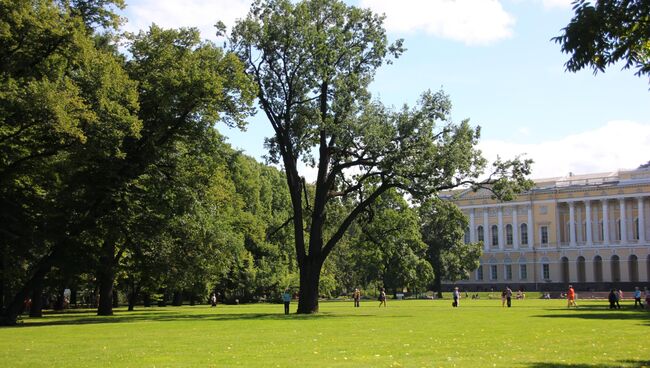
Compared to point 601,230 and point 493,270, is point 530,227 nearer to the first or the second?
point 493,270

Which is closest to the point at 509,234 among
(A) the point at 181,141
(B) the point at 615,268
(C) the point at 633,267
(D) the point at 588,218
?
(D) the point at 588,218

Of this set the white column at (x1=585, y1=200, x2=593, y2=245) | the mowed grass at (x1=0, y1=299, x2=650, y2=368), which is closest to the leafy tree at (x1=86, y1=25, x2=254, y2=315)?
the mowed grass at (x1=0, y1=299, x2=650, y2=368)

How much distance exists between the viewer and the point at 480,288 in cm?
11962

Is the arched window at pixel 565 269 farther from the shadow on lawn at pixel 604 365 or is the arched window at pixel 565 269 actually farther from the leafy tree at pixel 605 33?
the leafy tree at pixel 605 33

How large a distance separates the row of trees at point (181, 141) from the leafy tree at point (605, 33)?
65.6 feet

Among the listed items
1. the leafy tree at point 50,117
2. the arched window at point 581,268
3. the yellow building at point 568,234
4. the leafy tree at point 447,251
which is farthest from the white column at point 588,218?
the leafy tree at point 50,117

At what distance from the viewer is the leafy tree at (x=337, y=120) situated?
36.5m

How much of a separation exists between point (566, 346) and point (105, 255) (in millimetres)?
30188

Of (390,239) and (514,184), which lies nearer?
(514,184)

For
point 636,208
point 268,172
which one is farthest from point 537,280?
point 268,172

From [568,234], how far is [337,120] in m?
→ 88.3

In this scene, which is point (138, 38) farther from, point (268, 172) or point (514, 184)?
point (268, 172)

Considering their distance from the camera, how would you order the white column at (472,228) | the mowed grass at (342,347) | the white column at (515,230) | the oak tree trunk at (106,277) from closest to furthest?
the mowed grass at (342,347) < the oak tree trunk at (106,277) < the white column at (515,230) < the white column at (472,228)

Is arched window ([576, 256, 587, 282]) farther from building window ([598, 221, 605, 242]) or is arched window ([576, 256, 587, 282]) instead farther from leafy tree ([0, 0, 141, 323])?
leafy tree ([0, 0, 141, 323])
